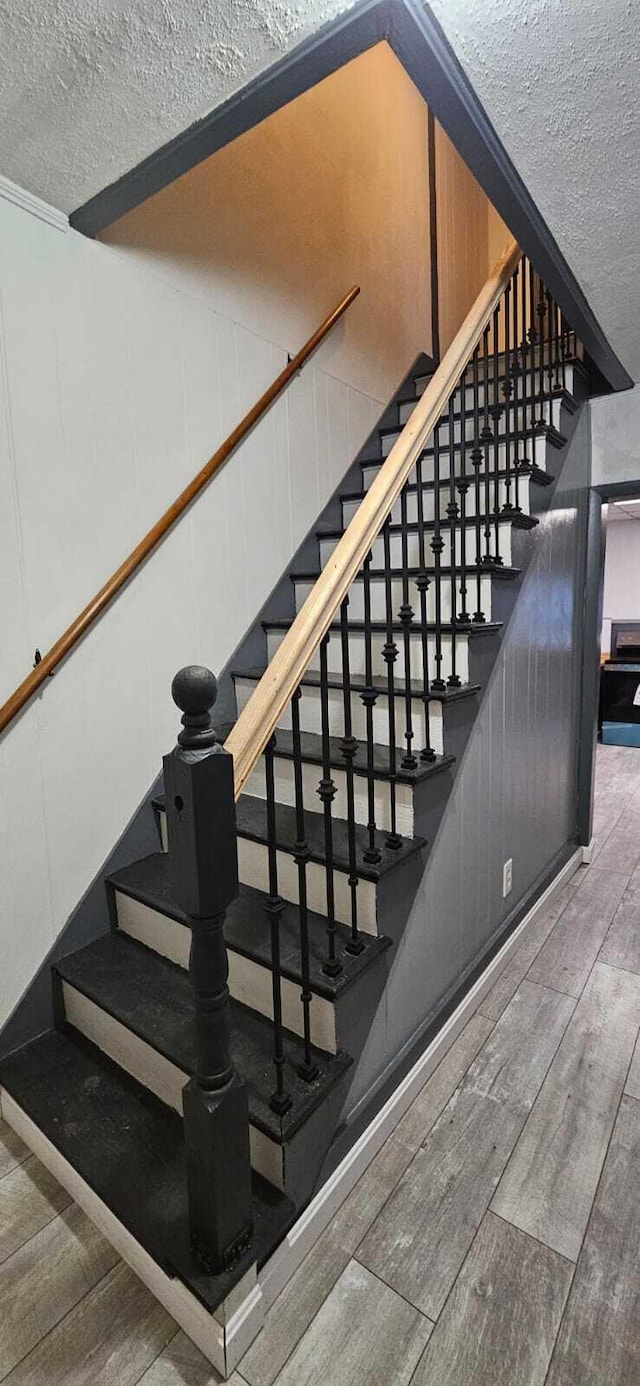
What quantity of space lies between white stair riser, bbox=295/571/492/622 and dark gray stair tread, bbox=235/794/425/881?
69cm

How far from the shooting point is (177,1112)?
4.86ft

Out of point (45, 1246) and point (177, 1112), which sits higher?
point (177, 1112)

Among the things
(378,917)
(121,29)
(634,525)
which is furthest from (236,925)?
(634,525)

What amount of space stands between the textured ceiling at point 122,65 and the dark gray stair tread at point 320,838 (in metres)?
1.54

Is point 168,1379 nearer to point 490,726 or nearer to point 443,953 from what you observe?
point 443,953

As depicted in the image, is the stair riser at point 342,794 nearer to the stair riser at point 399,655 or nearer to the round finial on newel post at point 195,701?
the stair riser at point 399,655

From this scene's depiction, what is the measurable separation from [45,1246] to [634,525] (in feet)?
24.5

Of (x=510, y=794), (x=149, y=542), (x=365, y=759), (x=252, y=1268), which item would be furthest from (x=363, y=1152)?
(x=149, y=542)

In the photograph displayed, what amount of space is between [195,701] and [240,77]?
1296mm

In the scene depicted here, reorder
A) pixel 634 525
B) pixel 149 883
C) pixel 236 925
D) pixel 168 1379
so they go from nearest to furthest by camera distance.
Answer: pixel 168 1379
pixel 236 925
pixel 149 883
pixel 634 525

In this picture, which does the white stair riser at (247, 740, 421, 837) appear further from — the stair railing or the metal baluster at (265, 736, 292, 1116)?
the metal baluster at (265, 736, 292, 1116)

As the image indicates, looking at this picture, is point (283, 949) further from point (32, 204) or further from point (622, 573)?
point (622, 573)

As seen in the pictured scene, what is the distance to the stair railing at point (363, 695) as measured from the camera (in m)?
1.22

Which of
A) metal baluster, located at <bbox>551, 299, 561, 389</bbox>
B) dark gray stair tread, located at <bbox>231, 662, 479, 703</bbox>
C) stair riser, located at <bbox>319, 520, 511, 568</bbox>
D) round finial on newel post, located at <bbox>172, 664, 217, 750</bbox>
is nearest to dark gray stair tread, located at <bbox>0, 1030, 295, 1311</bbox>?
round finial on newel post, located at <bbox>172, 664, 217, 750</bbox>
